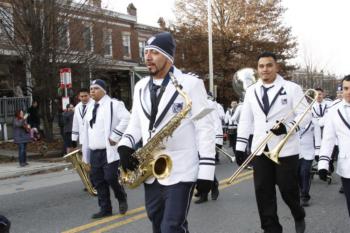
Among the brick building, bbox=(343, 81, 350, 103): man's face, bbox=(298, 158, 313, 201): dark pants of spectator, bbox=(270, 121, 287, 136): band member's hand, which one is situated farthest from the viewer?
the brick building

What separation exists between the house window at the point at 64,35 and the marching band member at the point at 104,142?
11.7 m

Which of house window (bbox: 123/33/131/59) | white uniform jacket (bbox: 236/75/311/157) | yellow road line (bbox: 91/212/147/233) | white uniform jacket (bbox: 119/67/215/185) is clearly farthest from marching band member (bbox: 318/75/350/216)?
house window (bbox: 123/33/131/59)

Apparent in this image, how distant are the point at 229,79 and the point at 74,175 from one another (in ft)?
73.1

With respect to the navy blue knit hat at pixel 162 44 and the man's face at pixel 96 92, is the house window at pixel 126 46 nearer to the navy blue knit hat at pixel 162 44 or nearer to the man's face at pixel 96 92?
the man's face at pixel 96 92

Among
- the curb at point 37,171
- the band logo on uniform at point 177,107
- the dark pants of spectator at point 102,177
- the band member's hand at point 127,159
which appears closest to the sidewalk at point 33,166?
the curb at point 37,171

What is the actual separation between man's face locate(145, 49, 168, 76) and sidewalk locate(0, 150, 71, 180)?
959 cm

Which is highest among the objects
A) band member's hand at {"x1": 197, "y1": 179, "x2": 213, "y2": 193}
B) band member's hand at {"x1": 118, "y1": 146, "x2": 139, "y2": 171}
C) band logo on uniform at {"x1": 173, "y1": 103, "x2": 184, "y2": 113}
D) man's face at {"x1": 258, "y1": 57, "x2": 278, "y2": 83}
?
man's face at {"x1": 258, "y1": 57, "x2": 278, "y2": 83}

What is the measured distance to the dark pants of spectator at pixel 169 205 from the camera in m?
3.51

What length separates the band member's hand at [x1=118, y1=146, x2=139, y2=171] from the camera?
3.74 metres

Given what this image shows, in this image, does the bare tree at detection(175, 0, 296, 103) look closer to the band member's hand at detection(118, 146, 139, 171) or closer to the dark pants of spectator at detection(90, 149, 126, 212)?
the dark pants of spectator at detection(90, 149, 126, 212)

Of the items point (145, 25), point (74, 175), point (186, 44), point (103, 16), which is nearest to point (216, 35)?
point (186, 44)

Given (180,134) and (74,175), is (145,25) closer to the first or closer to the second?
(74,175)

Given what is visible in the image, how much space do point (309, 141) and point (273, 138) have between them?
125 inches

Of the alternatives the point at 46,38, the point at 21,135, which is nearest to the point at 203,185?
the point at 21,135
